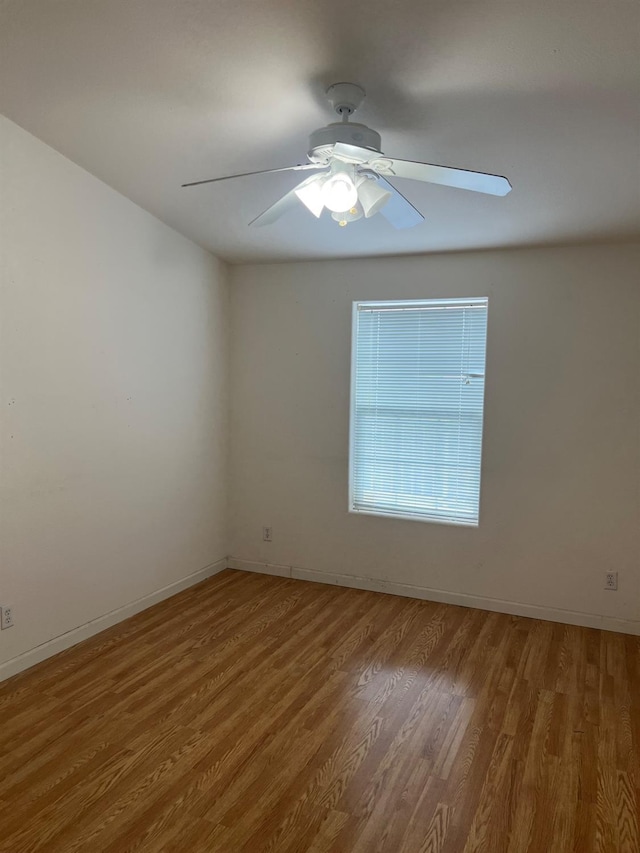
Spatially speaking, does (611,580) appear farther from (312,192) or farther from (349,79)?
(349,79)

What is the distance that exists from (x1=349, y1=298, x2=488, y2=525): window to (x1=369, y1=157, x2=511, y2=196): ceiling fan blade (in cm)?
191

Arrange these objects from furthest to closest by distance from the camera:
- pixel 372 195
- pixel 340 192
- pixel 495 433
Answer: pixel 495 433 → pixel 372 195 → pixel 340 192

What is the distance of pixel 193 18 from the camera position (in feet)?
6.30

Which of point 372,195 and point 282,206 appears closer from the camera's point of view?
point 372,195

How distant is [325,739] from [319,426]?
2.35 meters

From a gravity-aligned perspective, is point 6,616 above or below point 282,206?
below

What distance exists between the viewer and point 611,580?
361 cm

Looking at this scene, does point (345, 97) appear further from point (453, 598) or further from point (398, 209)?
point (453, 598)

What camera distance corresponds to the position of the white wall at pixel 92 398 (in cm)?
286

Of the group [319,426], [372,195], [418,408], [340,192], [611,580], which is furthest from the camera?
[319,426]

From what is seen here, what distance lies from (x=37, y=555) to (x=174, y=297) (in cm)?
188

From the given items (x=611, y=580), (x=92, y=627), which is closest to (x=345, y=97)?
(x=92, y=627)

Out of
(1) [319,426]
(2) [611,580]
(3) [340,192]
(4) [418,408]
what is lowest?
(2) [611,580]

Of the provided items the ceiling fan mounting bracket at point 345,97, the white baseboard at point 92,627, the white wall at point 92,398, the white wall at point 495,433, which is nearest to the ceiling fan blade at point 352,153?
the ceiling fan mounting bracket at point 345,97
